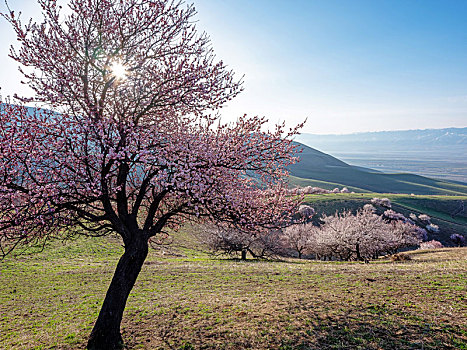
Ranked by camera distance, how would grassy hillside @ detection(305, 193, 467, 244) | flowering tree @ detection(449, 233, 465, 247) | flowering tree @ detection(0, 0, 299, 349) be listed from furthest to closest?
grassy hillside @ detection(305, 193, 467, 244), flowering tree @ detection(449, 233, 465, 247), flowering tree @ detection(0, 0, 299, 349)

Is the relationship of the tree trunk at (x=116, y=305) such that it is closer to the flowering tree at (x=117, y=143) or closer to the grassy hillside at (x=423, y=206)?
the flowering tree at (x=117, y=143)

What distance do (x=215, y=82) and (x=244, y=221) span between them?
5911 millimetres

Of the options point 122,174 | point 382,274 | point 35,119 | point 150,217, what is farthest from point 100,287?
point 382,274

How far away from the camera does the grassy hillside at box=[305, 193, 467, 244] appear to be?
89.6 metres

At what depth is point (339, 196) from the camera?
104438mm

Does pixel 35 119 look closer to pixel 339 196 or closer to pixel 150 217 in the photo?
pixel 150 217

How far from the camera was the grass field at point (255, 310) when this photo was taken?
32.6 feet

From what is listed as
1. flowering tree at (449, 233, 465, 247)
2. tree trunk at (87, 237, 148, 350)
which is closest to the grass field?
tree trunk at (87, 237, 148, 350)

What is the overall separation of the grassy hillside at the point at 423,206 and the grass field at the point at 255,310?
73.6m

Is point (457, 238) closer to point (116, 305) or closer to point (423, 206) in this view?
point (423, 206)

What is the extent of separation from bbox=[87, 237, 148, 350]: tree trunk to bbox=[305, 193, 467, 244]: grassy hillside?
84564 millimetres

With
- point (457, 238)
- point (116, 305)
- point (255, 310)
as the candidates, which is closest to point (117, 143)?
point (116, 305)

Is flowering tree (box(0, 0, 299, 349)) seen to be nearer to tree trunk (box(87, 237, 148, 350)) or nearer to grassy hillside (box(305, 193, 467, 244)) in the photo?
tree trunk (box(87, 237, 148, 350))

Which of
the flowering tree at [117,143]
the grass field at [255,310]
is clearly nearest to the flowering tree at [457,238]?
the grass field at [255,310]
